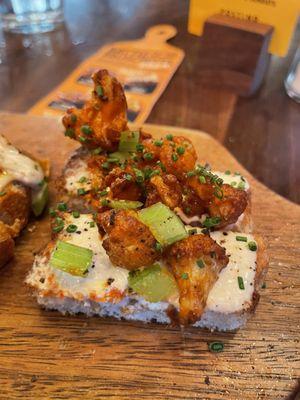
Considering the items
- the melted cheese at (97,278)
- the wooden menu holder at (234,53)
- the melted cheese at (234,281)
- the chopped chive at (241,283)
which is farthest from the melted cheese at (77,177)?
the wooden menu holder at (234,53)

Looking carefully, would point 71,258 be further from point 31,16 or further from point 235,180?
point 31,16

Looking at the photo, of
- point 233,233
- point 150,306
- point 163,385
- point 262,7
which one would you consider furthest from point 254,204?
point 262,7

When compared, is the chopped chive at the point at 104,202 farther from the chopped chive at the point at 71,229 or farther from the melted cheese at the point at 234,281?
the melted cheese at the point at 234,281

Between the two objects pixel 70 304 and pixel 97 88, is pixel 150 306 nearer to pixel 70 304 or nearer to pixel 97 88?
pixel 70 304

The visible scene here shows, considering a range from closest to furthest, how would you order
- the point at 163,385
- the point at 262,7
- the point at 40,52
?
1. the point at 163,385
2. the point at 262,7
3. the point at 40,52

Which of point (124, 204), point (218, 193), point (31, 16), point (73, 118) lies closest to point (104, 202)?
point (124, 204)

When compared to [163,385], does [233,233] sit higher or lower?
higher
